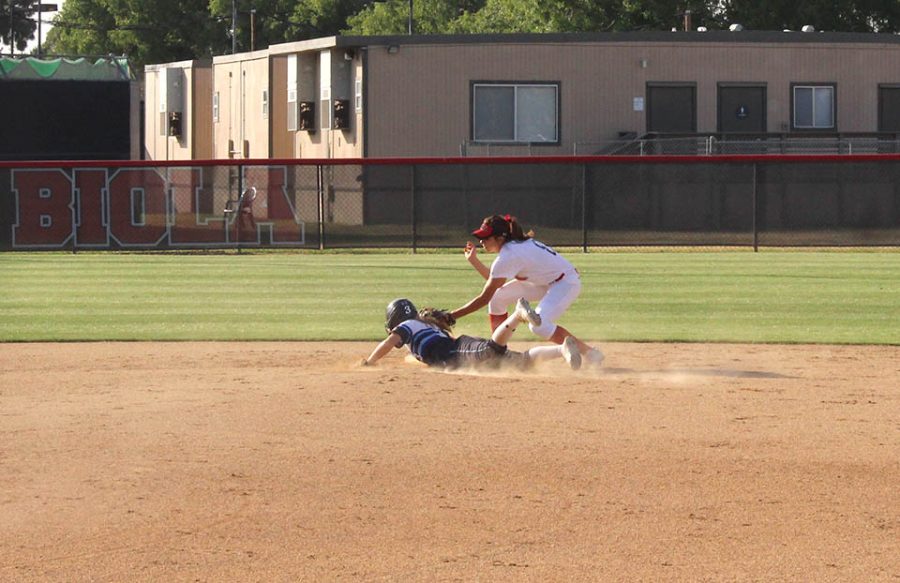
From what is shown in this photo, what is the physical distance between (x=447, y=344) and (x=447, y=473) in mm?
3884

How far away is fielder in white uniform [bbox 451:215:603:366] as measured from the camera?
1176cm

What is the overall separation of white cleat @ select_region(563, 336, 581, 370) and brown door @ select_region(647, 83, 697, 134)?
86.7 ft

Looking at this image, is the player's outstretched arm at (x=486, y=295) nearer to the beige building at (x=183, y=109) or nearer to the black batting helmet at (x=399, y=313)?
the black batting helmet at (x=399, y=313)

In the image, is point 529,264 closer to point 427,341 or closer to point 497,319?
point 497,319

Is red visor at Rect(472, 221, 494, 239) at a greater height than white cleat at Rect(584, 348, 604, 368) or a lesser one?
greater

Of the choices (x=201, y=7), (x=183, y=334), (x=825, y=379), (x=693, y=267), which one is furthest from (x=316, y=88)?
(x=201, y=7)

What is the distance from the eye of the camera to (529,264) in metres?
11.9

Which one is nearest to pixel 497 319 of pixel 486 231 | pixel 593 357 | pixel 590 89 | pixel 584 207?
pixel 593 357

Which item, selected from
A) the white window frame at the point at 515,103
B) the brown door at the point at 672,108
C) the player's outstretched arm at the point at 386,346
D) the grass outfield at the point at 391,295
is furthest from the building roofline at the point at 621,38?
the player's outstretched arm at the point at 386,346

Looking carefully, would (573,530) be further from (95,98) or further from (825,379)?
(95,98)

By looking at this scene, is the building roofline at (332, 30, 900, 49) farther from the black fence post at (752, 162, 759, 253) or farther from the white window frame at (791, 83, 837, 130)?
the black fence post at (752, 162, 759, 253)

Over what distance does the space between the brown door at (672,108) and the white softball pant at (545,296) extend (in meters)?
25.9

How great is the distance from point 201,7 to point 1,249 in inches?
2628

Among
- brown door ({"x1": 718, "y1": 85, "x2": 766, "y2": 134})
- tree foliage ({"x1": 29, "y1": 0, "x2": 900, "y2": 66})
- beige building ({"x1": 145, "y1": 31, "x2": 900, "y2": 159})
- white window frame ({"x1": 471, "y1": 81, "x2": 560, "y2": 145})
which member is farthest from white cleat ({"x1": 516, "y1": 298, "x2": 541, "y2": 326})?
tree foliage ({"x1": 29, "y1": 0, "x2": 900, "y2": 66})
